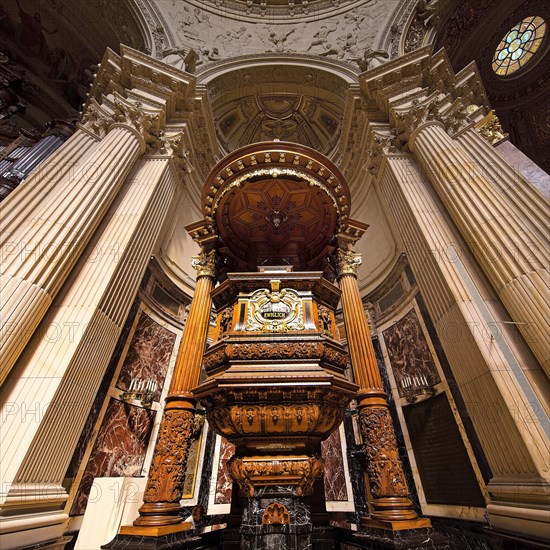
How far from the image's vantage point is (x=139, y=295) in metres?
4.81

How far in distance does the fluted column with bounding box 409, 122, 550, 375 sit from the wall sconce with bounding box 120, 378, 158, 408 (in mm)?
4692

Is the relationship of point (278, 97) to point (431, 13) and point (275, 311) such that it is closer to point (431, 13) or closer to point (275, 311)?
point (431, 13)

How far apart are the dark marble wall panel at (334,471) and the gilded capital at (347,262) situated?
3045 mm

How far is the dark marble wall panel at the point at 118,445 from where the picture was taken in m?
3.56

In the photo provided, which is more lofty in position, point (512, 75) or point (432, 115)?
point (512, 75)

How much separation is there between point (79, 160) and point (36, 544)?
4367 mm

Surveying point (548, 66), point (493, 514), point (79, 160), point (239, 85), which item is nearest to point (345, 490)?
point (493, 514)

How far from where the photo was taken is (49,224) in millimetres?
3326

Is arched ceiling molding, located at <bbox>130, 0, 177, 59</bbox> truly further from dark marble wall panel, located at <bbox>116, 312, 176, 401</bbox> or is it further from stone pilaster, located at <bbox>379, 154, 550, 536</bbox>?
stone pilaster, located at <bbox>379, 154, 550, 536</bbox>

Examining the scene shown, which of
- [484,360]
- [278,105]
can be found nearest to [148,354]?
[484,360]

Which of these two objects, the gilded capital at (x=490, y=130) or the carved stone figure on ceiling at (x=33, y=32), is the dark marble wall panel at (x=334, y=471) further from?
the carved stone figure on ceiling at (x=33, y=32)

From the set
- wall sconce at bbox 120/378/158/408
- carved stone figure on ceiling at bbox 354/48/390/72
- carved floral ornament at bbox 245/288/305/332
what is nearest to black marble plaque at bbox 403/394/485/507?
carved floral ornament at bbox 245/288/305/332

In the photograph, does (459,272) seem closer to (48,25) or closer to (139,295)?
(139,295)

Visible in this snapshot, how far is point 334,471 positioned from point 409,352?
229cm
